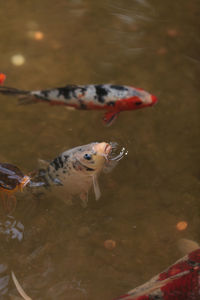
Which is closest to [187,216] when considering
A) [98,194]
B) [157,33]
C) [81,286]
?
[98,194]

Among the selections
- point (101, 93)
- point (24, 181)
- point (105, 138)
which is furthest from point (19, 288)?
point (101, 93)

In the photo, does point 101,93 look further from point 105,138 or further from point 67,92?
point 105,138

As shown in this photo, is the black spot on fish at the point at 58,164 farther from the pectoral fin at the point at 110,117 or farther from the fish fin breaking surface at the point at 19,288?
the fish fin breaking surface at the point at 19,288

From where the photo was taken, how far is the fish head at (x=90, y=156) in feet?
9.05

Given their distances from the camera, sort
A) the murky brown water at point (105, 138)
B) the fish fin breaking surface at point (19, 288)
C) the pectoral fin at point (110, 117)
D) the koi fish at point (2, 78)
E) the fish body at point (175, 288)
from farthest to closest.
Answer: the koi fish at point (2, 78) → the pectoral fin at point (110, 117) → the murky brown water at point (105, 138) → the fish fin breaking surface at point (19, 288) → the fish body at point (175, 288)

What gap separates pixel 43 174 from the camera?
2975 mm

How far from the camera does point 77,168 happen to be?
2816 millimetres

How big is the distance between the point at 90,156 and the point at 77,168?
149 mm

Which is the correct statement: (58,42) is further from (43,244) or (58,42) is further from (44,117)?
(43,244)

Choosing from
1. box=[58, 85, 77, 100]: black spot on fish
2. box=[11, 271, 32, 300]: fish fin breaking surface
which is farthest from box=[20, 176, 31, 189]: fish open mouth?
box=[58, 85, 77, 100]: black spot on fish

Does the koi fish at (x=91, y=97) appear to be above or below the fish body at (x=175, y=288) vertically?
above

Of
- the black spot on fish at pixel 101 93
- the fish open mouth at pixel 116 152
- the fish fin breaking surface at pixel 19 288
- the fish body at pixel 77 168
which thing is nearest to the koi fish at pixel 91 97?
the black spot on fish at pixel 101 93

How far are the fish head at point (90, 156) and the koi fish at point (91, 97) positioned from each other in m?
0.55

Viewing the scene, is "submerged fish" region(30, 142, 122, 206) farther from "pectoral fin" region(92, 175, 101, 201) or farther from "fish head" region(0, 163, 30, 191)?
"fish head" region(0, 163, 30, 191)
